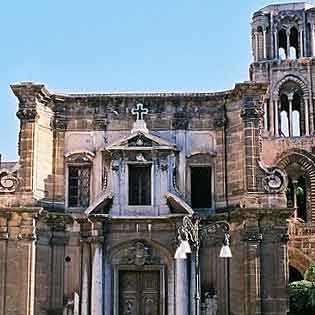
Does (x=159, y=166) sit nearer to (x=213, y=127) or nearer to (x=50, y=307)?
(x=213, y=127)

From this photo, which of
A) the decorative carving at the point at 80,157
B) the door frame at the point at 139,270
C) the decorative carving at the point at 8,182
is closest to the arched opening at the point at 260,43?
the decorative carving at the point at 80,157

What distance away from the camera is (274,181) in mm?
25203

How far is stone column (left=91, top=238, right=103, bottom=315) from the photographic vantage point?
24672 mm

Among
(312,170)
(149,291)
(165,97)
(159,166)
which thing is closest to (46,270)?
(149,291)

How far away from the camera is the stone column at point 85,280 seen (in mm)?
24859

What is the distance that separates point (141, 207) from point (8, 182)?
442cm

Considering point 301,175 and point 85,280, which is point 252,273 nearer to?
point 85,280

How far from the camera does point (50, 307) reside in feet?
82.3

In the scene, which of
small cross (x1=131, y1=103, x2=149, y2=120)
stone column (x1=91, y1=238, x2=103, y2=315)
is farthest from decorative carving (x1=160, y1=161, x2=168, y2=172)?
stone column (x1=91, y1=238, x2=103, y2=315)

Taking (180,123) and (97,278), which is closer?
(97,278)

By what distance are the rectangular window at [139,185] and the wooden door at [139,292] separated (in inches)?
92.0

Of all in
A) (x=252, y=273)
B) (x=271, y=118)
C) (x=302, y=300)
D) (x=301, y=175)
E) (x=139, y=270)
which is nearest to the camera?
(x=252, y=273)

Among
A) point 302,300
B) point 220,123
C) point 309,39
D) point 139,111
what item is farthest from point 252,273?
point 309,39

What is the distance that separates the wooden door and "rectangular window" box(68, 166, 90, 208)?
275 centimetres
